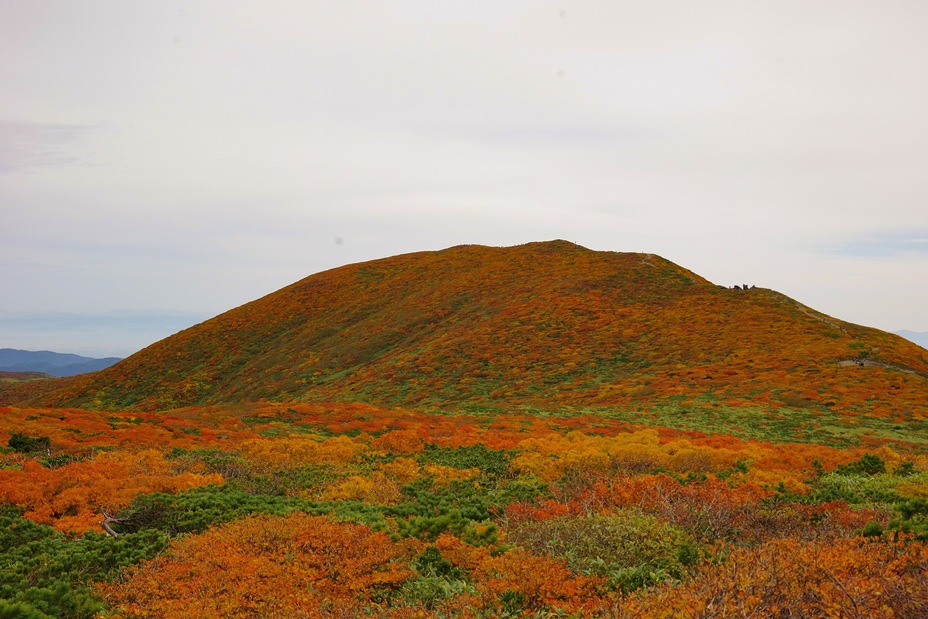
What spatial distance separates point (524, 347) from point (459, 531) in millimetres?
39107

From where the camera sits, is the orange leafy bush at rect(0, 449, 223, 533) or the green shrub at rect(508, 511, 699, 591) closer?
the green shrub at rect(508, 511, 699, 591)

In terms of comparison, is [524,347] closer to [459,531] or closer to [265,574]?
[459,531]

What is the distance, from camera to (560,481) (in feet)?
48.9

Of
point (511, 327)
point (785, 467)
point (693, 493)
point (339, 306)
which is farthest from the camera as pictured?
point (339, 306)

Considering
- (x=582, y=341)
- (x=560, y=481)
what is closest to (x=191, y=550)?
(x=560, y=481)

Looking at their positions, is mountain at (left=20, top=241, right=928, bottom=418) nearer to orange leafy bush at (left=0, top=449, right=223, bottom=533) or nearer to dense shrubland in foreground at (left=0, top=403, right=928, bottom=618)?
dense shrubland in foreground at (left=0, top=403, right=928, bottom=618)

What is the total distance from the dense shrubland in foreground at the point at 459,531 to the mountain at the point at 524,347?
18956mm

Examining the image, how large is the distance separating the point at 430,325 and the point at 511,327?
9.36 metres

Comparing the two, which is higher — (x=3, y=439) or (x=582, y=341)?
(x=582, y=341)

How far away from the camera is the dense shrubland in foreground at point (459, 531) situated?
7.14 m

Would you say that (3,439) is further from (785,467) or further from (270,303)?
(270,303)

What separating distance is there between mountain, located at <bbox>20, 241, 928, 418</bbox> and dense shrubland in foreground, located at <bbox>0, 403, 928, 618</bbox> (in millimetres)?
18956

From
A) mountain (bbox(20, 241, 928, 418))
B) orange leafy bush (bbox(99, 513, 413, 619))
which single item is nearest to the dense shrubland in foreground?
orange leafy bush (bbox(99, 513, 413, 619))

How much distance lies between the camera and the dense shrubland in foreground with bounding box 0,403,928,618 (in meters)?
7.14
